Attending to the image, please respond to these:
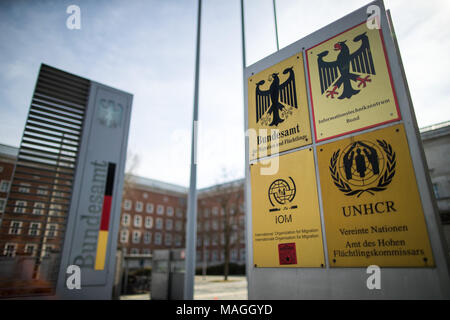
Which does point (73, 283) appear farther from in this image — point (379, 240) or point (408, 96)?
point (408, 96)

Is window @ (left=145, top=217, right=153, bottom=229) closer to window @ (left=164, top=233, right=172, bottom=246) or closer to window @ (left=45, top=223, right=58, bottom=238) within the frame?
window @ (left=164, top=233, right=172, bottom=246)

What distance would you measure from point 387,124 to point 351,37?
105 centimetres

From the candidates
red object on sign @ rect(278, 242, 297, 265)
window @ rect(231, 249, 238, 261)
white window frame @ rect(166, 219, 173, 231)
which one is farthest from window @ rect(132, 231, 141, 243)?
red object on sign @ rect(278, 242, 297, 265)

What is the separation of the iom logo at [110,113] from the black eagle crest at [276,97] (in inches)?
172

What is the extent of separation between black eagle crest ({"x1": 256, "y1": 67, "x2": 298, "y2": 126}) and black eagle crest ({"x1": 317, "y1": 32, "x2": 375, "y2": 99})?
1.20 feet

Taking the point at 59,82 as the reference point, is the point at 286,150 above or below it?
below

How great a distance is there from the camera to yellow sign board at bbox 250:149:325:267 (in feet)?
8.87

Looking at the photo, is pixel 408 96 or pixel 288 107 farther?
pixel 288 107

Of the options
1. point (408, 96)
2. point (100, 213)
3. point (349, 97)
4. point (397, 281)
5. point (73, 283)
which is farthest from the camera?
point (100, 213)

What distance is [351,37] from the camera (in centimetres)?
→ 289

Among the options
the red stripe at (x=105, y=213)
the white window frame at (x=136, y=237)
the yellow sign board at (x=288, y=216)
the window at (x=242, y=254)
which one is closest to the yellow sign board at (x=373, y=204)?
the yellow sign board at (x=288, y=216)

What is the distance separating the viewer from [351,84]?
2.76 meters

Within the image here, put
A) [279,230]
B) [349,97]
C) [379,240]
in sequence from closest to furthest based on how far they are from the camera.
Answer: [379,240], [349,97], [279,230]

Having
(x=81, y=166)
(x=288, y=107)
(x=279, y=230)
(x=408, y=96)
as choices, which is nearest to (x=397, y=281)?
(x=279, y=230)
